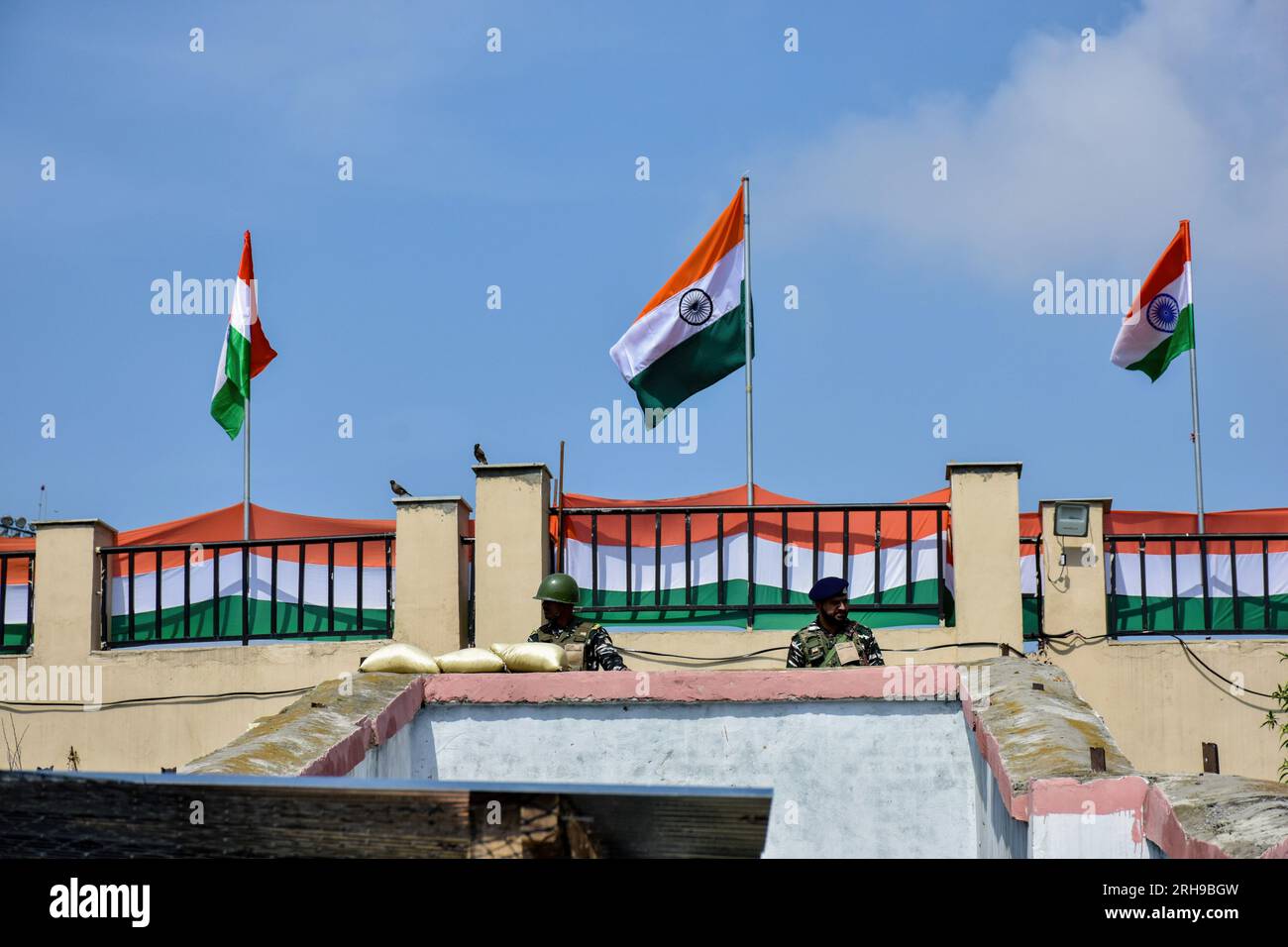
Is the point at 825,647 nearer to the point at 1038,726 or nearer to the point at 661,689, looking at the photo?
the point at 661,689

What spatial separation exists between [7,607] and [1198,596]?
9.74 meters

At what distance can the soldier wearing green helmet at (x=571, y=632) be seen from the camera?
35.1 feet

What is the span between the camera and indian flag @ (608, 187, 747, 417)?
14.0 meters

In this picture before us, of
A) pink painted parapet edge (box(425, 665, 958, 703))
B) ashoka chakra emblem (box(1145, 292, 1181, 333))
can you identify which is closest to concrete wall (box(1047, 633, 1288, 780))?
pink painted parapet edge (box(425, 665, 958, 703))

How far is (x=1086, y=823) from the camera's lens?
6211mm

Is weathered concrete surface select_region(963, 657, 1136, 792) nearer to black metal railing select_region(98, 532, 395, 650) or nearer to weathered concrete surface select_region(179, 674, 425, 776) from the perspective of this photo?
weathered concrete surface select_region(179, 674, 425, 776)

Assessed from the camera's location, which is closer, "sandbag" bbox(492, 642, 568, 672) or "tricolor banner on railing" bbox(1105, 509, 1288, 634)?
"sandbag" bbox(492, 642, 568, 672)

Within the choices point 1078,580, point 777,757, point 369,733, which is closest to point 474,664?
point 369,733

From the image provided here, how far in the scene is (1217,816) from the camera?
5273 millimetres

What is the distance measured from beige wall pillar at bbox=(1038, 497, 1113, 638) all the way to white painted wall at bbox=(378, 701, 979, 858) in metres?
3.27

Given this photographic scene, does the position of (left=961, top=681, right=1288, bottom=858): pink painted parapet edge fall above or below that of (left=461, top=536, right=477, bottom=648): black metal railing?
below

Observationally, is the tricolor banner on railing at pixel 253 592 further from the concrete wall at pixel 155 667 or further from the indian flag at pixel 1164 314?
the indian flag at pixel 1164 314
